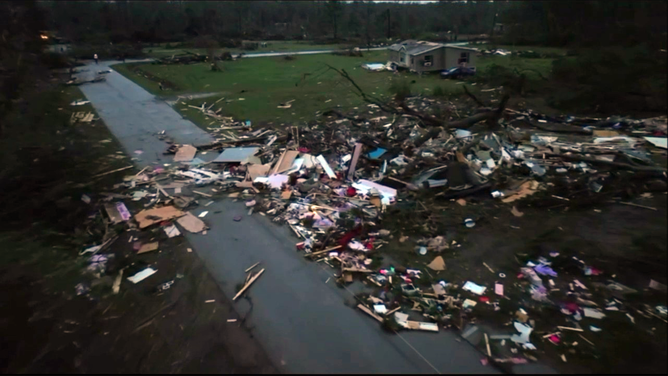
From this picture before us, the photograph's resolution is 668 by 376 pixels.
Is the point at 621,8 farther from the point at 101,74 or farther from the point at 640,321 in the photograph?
the point at 101,74

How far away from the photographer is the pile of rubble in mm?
5930

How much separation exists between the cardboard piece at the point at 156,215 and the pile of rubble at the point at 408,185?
0.02 metres

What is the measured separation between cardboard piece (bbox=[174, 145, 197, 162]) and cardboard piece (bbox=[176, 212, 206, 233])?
13.6ft

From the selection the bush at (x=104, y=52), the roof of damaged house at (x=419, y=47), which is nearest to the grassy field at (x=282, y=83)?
the roof of damaged house at (x=419, y=47)

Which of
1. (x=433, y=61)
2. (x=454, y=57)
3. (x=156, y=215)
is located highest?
(x=454, y=57)

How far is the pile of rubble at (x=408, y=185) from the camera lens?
5930 mm

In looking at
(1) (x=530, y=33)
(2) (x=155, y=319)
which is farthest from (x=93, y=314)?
(1) (x=530, y=33)

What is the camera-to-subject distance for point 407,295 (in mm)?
6102

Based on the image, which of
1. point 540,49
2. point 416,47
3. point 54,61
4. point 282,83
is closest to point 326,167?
point 282,83

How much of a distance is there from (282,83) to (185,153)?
14876mm

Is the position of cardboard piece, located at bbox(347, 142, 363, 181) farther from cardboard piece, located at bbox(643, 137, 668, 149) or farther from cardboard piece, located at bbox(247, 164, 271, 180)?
cardboard piece, located at bbox(643, 137, 668, 149)

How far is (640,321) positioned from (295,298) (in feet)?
15.5

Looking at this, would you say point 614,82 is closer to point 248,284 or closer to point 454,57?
point 248,284

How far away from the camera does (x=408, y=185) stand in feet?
31.4
